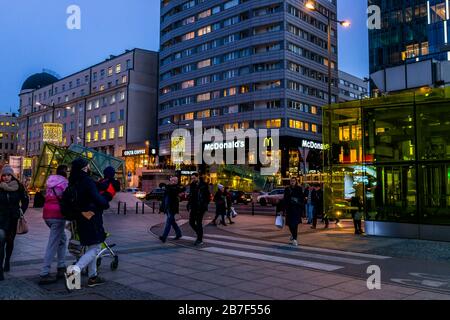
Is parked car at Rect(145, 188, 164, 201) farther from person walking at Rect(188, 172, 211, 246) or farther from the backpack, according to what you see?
the backpack

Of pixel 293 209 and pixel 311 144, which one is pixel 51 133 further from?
pixel 311 144

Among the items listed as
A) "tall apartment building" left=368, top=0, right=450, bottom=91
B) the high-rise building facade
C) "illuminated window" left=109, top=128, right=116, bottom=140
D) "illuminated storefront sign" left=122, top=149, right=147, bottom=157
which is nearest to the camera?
"tall apartment building" left=368, top=0, right=450, bottom=91

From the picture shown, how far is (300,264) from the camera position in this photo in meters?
8.70

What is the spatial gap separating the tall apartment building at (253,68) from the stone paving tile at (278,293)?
151ft

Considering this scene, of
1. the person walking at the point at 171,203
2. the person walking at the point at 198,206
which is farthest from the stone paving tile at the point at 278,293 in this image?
the person walking at the point at 171,203

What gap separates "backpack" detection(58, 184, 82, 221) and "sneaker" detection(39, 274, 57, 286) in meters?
1.03

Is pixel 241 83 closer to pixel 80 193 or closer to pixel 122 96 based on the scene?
pixel 122 96

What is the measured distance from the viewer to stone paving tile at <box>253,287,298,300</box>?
6.03m

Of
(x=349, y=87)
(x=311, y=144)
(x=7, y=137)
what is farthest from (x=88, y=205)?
(x=7, y=137)

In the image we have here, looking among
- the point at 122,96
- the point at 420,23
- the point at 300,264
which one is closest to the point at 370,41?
the point at 420,23

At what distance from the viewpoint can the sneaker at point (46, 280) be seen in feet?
21.5

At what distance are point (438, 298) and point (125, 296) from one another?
176 inches

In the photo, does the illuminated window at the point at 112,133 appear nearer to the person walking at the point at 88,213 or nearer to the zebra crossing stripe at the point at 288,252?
the zebra crossing stripe at the point at 288,252

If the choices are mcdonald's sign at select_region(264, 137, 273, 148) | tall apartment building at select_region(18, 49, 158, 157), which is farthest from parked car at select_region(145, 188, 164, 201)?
tall apartment building at select_region(18, 49, 158, 157)
